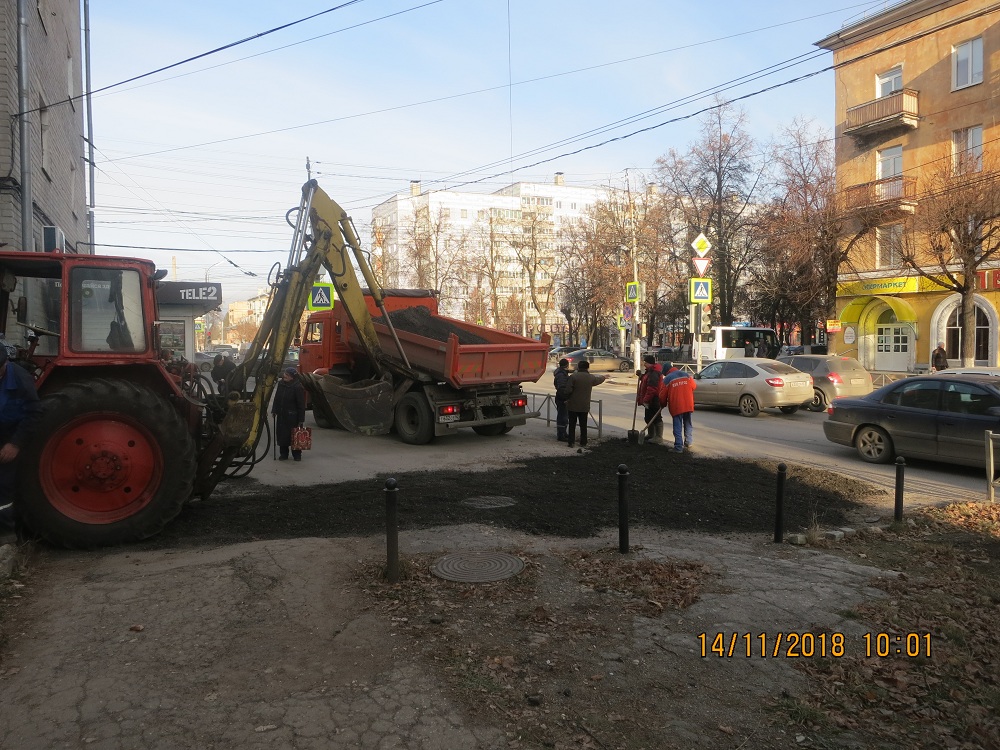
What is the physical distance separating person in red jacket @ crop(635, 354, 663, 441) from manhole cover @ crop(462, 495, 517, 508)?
16.9 feet

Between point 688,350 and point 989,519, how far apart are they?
106 feet

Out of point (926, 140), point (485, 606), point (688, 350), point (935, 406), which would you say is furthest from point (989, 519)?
point (688, 350)

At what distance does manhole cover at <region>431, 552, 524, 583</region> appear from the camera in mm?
5703

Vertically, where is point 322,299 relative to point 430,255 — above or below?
below

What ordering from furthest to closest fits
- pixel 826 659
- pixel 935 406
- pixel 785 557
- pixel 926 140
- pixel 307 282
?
pixel 926 140 < pixel 935 406 < pixel 307 282 < pixel 785 557 < pixel 826 659

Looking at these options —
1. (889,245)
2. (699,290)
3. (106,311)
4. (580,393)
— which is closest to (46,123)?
(106,311)

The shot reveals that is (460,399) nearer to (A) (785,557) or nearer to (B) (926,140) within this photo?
(A) (785,557)

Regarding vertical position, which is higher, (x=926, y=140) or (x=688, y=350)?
(x=926, y=140)

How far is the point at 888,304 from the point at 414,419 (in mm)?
26921

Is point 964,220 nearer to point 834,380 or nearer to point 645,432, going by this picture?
point 834,380

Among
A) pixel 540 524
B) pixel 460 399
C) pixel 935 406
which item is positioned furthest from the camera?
pixel 460 399

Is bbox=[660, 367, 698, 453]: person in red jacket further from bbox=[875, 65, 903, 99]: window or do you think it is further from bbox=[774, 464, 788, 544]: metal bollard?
bbox=[875, 65, 903, 99]: window

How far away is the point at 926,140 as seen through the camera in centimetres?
3044

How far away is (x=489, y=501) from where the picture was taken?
8789 mm
